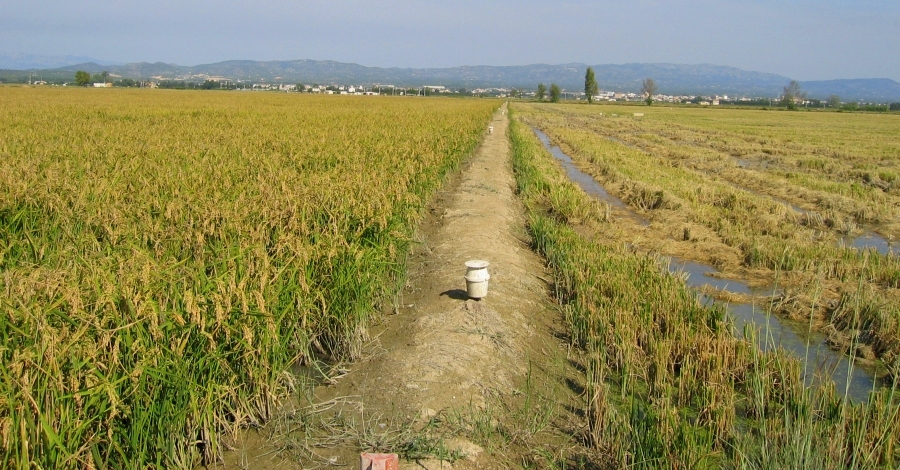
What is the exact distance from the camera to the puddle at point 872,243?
33.3 ft

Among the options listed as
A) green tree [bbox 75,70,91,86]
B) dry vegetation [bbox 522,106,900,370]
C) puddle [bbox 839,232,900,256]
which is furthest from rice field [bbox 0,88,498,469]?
green tree [bbox 75,70,91,86]

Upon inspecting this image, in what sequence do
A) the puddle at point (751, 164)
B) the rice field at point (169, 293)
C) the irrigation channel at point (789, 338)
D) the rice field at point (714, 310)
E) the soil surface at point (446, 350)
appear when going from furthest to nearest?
1. the puddle at point (751, 164)
2. the irrigation channel at point (789, 338)
3. the soil surface at point (446, 350)
4. the rice field at point (714, 310)
5. the rice field at point (169, 293)

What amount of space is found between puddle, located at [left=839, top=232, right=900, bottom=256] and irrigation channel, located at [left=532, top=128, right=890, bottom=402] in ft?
0.51

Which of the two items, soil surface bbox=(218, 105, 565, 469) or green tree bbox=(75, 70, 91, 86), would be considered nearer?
soil surface bbox=(218, 105, 565, 469)

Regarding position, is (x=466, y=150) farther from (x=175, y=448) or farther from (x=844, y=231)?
(x=175, y=448)

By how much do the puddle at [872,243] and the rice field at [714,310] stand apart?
220 mm

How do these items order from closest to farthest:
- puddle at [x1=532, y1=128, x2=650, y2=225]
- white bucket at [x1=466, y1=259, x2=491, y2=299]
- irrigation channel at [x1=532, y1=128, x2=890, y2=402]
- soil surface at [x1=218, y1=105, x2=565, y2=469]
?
soil surface at [x1=218, y1=105, x2=565, y2=469]
irrigation channel at [x1=532, y1=128, x2=890, y2=402]
white bucket at [x1=466, y1=259, x2=491, y2=299]
puddle at [x1=532, y1=128, x2=650, y2=225]

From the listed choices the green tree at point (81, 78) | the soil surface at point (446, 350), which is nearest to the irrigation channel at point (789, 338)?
the soil surface at point (446, 350)

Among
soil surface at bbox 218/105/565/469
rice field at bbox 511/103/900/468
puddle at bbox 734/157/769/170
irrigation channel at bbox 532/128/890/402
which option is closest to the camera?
rice field at bbox 511/103/900/468

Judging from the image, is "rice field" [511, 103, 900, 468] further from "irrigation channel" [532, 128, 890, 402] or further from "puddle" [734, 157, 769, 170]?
"puddle" [734, 157, 769, 170]

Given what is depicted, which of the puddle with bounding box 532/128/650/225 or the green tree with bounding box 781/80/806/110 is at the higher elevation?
the green tree with bounding box 781/80/806/110

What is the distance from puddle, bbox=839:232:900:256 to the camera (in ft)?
33.3

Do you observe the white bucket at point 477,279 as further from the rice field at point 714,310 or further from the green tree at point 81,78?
the green tree at point 81,78

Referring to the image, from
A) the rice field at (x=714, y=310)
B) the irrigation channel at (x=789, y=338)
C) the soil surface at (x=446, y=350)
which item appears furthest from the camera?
the irrigation channel at (x=789, y=338)
